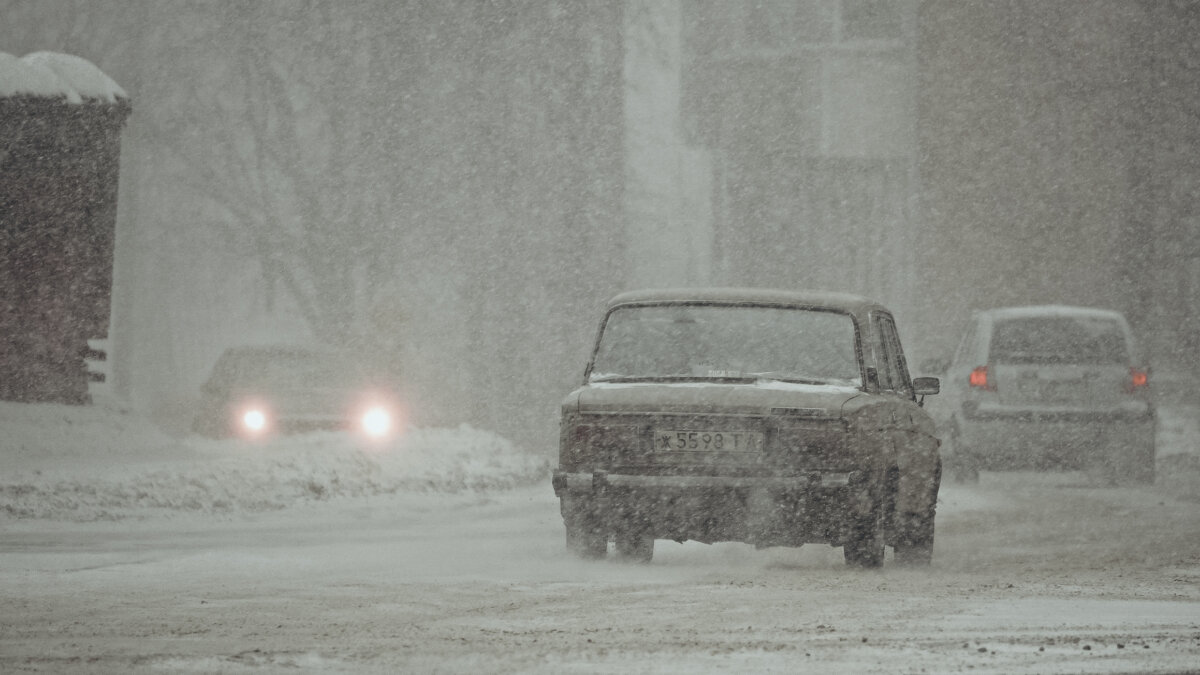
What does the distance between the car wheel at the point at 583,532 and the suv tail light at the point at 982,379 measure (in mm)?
7852

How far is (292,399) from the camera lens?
667 inches

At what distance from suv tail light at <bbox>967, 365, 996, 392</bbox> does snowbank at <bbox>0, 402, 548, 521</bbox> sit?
420 centimetres

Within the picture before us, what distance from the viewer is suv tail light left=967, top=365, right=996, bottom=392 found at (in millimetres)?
16859

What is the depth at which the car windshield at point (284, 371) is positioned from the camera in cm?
1747

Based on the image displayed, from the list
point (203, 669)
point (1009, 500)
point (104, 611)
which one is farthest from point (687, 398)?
point (1009, 500)

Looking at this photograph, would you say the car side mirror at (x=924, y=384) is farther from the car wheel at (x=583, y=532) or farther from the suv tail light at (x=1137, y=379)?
the suv tail light at (x=1137, y=379)

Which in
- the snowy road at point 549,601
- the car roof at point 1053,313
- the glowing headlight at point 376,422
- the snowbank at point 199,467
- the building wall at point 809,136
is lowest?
the snowy road at point 549,601

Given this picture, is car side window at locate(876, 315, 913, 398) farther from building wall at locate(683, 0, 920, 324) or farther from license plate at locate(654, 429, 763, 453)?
building wall at locate(683, 0, 920, 324)

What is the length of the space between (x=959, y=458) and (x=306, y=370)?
6473 millimetres

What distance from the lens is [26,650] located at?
6.45 meters

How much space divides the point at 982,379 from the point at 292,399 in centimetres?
649

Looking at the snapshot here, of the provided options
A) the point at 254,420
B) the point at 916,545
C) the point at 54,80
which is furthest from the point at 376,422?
the point at 916,545

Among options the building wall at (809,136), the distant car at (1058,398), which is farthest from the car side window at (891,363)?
the building wall at (809,136)

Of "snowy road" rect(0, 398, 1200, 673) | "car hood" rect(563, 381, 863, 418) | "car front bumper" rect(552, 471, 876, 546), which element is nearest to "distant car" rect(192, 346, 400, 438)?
"snowy road" rect(0, 398, 1200, 673)
